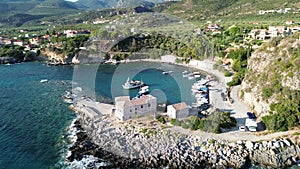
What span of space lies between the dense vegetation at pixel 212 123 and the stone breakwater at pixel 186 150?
4.14ft

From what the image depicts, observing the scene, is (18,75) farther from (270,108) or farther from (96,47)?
(270,108)

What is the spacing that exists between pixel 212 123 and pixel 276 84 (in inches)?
298

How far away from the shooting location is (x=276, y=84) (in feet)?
80.7

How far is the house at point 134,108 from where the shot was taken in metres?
23.8

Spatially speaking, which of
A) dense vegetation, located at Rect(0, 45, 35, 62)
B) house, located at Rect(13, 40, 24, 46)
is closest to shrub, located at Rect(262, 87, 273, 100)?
dense vegetation, located at Rect(0, 45, 35, 62)

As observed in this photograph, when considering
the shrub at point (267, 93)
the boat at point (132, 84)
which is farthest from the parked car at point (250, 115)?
the boat at point (132, 84)

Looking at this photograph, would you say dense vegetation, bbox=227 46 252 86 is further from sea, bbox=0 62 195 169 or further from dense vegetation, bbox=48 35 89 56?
dense vegetation, bbox=48 35 89 56

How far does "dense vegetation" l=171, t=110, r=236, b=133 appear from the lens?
21.7 meters

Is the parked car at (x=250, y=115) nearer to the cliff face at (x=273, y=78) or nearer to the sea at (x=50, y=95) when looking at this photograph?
the cliff face at (x=273, y=78)

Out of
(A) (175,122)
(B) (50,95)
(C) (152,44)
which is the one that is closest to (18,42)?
(C) (152,44)

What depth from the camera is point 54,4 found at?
19512 centimetres

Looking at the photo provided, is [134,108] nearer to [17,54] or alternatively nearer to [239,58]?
[239,58]

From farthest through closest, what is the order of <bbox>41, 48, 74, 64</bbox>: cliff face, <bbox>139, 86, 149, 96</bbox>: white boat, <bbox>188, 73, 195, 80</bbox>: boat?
<bbox>41, 48, 74, 64</bbox>: cliff face, <bbox>188, 73, 195, 80</bbox>: boat, <bbox>139, 86, 149, 96</bbox>: white boat

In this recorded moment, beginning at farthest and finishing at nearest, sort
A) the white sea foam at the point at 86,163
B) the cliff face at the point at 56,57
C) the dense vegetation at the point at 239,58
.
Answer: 1. the cliff face at the point at 56,57
2. the dense vegetation at the point at 239,58
3. the white sea foam at the point at 86,163
